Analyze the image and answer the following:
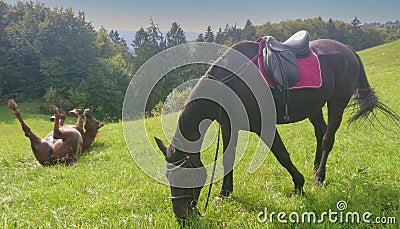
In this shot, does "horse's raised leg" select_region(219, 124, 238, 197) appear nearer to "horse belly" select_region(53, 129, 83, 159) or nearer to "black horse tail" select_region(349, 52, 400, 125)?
"black horse tail" select_region(349, 52, 400, 125)

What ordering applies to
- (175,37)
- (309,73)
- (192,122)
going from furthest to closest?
1. (175,37)
2. (309,73)
3. (192,122)

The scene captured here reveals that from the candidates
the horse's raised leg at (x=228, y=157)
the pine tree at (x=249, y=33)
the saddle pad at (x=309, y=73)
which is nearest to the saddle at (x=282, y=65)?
the saddle pad at (x=309, y=73)

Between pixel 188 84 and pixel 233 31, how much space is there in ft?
293

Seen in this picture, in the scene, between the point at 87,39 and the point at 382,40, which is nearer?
the point at 87,39

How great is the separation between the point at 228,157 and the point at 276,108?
0.92 m

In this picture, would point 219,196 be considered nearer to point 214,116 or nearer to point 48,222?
Answer: point 214,116

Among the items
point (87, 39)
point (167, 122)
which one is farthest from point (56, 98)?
point (167, 122)

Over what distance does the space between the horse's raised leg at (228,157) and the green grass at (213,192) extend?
0.15 m

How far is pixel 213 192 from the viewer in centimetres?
414

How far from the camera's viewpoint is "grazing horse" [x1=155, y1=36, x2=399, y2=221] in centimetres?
298

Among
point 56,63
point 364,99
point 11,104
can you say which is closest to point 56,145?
point 11,104

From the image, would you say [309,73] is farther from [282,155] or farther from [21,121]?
[21,121]

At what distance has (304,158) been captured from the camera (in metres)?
5.27

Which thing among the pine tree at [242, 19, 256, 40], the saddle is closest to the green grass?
the saddle
